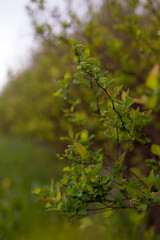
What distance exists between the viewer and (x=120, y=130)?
0.85 meters

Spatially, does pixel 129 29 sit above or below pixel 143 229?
above

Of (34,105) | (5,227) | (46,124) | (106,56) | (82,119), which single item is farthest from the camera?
(34,105)

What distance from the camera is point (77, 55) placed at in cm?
98

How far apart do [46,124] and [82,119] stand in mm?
2194

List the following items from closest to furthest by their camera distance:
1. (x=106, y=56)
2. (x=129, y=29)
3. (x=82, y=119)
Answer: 1. (x=82, y=119)
2. (x=129, y=29)
3. (x=106, y=56)

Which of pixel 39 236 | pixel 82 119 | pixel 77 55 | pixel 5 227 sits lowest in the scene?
pixel 39 236

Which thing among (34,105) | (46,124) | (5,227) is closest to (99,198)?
(5,227)

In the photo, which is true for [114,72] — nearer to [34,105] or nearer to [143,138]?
[143,138]

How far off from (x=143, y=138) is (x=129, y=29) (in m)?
0.96

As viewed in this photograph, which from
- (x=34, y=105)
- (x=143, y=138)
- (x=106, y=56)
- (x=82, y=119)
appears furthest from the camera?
(x=34, y=105)

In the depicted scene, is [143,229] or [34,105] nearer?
[143,229]

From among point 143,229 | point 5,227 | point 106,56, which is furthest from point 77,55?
point 5,227

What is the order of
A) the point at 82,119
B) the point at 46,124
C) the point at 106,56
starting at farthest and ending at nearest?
the point at 46,124 → the point at 106,56 → the point at 82,119

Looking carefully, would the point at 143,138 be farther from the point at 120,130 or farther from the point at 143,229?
the point at 143,229
